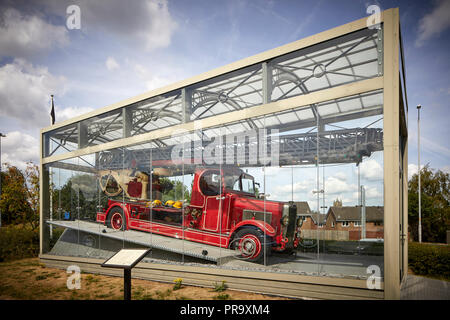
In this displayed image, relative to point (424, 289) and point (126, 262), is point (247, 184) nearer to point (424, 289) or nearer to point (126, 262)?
point (126, 262)

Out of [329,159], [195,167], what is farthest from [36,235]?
[329,159]

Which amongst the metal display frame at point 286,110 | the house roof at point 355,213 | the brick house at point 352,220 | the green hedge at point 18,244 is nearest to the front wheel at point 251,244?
the metal display frame at point 286,110

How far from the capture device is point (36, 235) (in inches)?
554

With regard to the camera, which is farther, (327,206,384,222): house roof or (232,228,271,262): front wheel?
(232,228,271,262): front wheel

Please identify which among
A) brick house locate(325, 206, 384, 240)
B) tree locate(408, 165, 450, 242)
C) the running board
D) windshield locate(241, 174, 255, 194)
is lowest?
tree locate(408, 165, 450, 242)

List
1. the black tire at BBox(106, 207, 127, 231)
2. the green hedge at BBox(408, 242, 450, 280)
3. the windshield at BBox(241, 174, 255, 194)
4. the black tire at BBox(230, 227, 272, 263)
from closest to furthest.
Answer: the black tire at BBox(230, 227, 272, 263) → the windshield at BBox(241, 174, 255, 194) → the green hedge at BBox(408, 242, 450, 280) → the black tire at BBox(106, 207, 127, 231)

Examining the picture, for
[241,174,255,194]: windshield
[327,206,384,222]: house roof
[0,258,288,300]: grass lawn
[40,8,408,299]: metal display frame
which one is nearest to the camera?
[40,8,408,299]: metal display frame

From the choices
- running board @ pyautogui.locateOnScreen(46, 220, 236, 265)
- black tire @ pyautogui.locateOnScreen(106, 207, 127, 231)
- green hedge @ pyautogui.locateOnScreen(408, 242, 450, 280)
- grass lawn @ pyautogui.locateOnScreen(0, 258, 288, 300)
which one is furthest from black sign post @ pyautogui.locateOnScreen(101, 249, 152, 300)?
green hedge @ pyautogui.locateOnScreen(408, 242, 450, 280)

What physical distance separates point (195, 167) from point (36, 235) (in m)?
11.6

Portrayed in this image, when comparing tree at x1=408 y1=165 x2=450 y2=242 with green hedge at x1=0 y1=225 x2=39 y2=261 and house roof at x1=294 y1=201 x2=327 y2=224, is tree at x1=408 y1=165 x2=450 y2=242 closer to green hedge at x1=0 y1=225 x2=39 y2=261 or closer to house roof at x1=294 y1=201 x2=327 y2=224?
house roof at x1=294 y1=201 x2=327 y2=224

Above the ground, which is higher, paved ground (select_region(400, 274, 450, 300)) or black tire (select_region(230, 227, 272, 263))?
black tire (select_region(230, 227, 272, 263))

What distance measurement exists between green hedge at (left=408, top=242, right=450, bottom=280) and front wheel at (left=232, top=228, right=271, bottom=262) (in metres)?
5.07

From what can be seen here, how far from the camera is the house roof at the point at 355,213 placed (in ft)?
17.1

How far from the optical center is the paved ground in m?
5.59
